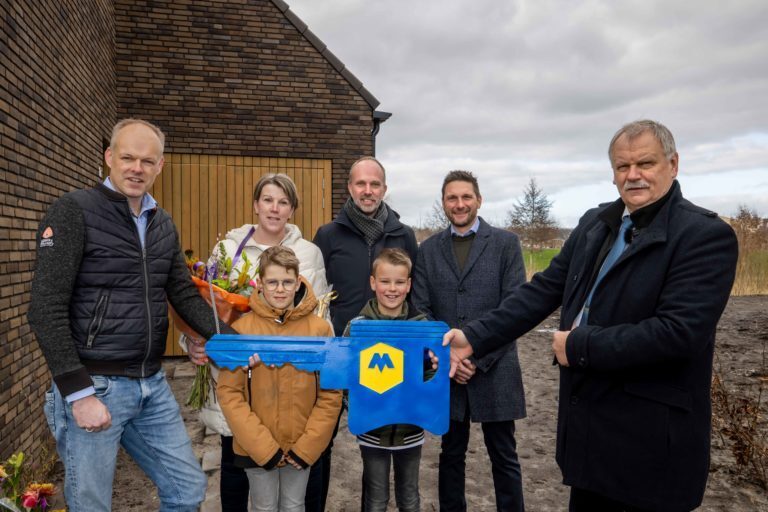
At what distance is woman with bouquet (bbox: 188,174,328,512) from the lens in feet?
9.15

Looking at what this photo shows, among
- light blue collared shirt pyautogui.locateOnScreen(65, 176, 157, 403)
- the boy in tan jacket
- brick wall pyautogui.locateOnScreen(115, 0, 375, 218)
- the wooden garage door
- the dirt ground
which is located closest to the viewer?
light blue collared shirt pyautogui.locateOnScreen(65, 176, 157, 403)

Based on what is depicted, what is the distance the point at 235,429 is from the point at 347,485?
199cm

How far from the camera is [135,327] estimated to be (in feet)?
7.19

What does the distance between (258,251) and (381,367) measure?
3.92ft

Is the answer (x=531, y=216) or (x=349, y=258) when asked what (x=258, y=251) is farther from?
(x=531, y=216)

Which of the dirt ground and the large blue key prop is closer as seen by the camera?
the large blue key prop

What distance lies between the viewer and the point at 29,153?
14.4 feet

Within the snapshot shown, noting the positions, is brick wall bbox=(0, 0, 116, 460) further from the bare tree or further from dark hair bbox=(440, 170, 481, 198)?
the bare tree

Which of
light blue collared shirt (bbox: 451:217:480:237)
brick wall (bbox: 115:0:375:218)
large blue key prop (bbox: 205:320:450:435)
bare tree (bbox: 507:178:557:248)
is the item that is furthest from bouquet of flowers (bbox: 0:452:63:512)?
bare tree (bbox: 507:178:557:248)

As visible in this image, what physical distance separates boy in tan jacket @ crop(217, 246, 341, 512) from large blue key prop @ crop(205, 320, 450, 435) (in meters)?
0.29

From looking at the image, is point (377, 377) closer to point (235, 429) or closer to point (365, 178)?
point (235, 429)

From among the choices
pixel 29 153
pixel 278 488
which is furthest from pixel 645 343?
pixel 29 153

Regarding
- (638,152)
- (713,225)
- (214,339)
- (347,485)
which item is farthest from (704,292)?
(347,485)

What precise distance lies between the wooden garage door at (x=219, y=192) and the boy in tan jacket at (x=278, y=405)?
5.63 metres
